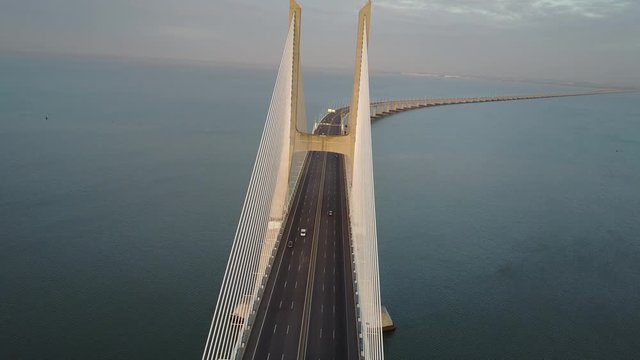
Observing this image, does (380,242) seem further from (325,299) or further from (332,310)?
(332,310)

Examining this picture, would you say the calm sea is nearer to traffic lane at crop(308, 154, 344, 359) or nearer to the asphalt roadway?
the asphalt roadway

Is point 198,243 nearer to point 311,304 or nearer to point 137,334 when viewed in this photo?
point 137,334

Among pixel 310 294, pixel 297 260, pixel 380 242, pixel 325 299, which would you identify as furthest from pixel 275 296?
Answer: pixel 380 242

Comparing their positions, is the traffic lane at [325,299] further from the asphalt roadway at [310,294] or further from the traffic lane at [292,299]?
the traffic lane at [292,299]

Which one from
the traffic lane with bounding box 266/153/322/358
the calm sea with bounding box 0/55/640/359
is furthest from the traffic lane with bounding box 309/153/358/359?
the calm sea with bounding box 0/55/640/359

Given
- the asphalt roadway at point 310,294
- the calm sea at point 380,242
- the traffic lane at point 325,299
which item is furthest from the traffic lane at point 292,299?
the calm sea at point 380,242
